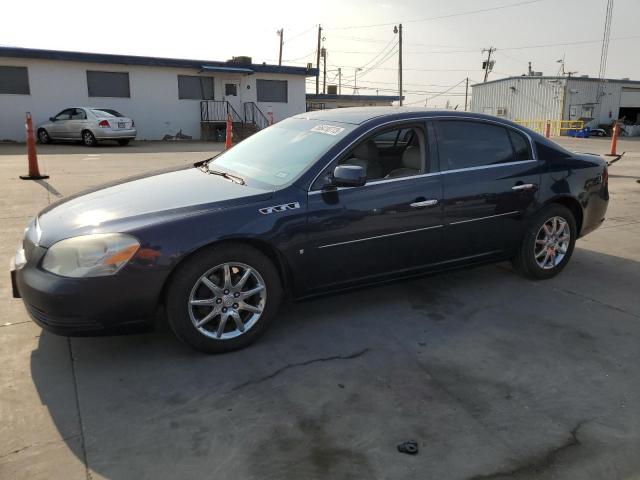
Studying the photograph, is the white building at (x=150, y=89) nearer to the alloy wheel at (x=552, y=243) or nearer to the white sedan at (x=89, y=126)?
the white sedan at (x=89, y=126)

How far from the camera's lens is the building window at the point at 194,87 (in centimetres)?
2498

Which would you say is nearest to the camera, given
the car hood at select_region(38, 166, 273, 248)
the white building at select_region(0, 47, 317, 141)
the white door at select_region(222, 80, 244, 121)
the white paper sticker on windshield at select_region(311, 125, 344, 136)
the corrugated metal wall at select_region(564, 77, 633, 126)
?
the car hood at select_region(38, 166, 273, 248)

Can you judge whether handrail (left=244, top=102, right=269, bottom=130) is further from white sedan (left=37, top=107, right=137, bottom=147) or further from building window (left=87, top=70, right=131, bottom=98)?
white sedan (left=37, top=107, right=137, bottom=147)

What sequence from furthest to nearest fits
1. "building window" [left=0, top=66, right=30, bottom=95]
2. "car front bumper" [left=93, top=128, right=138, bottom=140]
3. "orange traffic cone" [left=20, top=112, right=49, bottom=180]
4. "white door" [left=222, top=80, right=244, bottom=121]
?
"white door" [left=222, top=80, right=244, bottom=121] < "building window" [left=0, top=66, right=30, bottom=95] < "car front bumper" [left=93, top=128, right=138, bottom=140] < "orange traffic cone" [left=20, top=112, right=49, bottom=180]

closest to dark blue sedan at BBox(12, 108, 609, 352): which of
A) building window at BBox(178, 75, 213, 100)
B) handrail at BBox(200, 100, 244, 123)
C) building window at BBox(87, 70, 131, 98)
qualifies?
building window at BBox(87, 70, 131, 98)

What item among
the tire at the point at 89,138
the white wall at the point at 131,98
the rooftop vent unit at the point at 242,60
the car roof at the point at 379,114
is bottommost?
the tire at the point at 89,138

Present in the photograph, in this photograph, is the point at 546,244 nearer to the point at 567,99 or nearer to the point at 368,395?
the point at 368,395

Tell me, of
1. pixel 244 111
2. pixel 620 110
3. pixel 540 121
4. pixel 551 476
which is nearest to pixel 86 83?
pixel 244 111

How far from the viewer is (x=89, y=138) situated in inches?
751

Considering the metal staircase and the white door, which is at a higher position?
the white door

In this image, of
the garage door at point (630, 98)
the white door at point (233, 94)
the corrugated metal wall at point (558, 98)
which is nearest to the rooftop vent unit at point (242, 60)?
the white door at point (233, 94)

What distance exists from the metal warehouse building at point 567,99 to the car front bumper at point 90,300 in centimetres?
4284

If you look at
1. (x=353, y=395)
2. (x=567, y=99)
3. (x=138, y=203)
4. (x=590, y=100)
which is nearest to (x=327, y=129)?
(x=138, y=203)

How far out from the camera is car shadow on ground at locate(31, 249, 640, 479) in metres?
2.43
